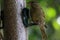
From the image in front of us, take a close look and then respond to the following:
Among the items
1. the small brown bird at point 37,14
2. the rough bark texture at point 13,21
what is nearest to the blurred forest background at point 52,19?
the small brown bird at point 37,14

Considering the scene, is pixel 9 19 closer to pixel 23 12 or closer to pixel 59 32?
pixel 23 12

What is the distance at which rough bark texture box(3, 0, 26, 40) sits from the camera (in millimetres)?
2520

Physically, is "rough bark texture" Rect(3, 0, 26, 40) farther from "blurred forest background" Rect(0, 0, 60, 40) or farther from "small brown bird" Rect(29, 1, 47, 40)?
"blurred forest background" Rect(0, 0, 60, 40)

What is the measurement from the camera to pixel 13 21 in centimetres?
256

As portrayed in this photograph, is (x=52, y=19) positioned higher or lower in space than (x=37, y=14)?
lower

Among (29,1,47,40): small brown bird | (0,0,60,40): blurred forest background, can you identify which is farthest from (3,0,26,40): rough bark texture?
(0,0,60,40): blurred forest background

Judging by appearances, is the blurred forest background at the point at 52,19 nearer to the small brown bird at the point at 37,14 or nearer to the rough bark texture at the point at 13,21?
the small brown bird at the point at 37,14

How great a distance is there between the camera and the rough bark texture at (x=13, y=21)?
2520 mm

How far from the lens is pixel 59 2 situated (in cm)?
438

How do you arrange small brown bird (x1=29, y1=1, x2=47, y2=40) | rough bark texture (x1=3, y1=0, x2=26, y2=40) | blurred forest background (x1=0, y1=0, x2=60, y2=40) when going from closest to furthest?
rough bark texture (x1=3, y1=0, x2=26, y2=40), small brown bird (x1=29, y1=1, x2=47, y2=40), blurred forest background (x1=0, y1=0, x2=60, y2=40)

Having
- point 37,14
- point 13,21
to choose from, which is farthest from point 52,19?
point 13,21

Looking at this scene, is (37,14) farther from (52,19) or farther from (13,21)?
(52,19)

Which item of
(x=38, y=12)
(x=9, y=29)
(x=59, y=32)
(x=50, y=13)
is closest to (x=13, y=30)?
(x=9, y=29)

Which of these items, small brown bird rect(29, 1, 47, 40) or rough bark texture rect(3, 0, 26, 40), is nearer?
rough bark texture rect(3, 0, 26, 40)
